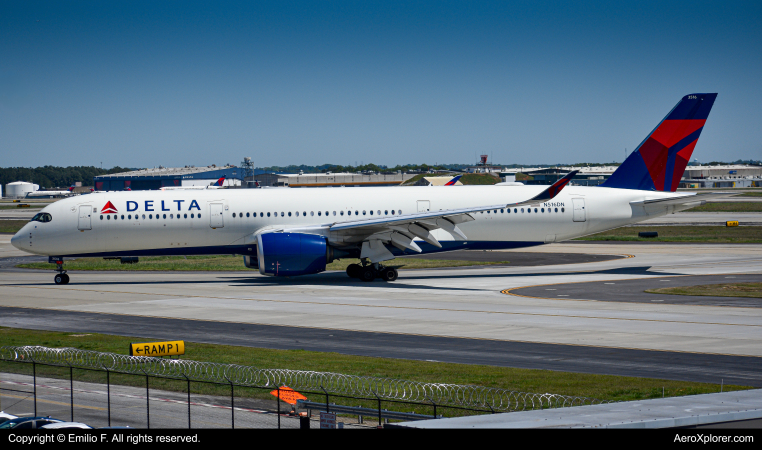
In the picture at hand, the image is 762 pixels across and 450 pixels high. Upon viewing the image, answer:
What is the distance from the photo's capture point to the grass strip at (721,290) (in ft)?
116

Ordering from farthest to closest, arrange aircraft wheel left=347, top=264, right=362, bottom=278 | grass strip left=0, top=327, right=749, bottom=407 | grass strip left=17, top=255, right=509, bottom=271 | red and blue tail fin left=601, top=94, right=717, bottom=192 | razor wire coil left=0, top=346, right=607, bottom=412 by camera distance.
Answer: grass strip left=17, top=255, right=509, bottom=271 < red and blue tail fin left=601, top=94, right=717, bottom=192 < aircraft wheel left=347, top=264, right=362, bottom=278 < grass strip left=0, top=327, right=749, bottom=407 < razor wire coil left=0, top=346, right=607, bottom=412

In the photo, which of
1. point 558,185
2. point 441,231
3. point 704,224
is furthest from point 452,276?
point 704,224

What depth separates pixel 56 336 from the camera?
27.6m

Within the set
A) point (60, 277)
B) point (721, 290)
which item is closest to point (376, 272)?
point (721, 290)

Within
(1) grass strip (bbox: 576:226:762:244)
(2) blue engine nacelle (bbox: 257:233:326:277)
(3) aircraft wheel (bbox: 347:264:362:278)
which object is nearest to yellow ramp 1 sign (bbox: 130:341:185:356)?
(2) blue engine nacelle (bbox: 257:233:326:277)

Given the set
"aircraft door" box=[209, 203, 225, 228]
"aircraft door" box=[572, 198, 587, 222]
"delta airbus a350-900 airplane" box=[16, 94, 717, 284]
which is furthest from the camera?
"aircraft door" box=[572, 198, 587, 222]

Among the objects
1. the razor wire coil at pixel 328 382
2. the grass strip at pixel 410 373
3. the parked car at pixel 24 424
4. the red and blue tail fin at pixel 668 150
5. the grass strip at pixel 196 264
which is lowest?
the grass strip at pixel 196 264

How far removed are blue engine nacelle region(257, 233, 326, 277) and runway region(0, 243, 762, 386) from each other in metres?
1.18

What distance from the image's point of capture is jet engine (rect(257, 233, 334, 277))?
4072cm

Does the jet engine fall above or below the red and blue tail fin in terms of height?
below

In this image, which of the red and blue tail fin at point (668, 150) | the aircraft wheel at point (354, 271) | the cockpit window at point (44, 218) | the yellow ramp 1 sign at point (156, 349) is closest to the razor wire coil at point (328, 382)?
the yellow ramp 1 sign at point (156, 349)

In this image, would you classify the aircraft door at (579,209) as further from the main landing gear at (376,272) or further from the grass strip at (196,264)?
the main landing gear at (376,272)

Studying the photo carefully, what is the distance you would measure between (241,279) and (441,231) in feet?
42.6

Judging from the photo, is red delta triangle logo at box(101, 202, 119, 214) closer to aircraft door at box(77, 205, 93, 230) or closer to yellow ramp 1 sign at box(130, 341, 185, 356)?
aircraft door at box(77, 205, 93, 230)
